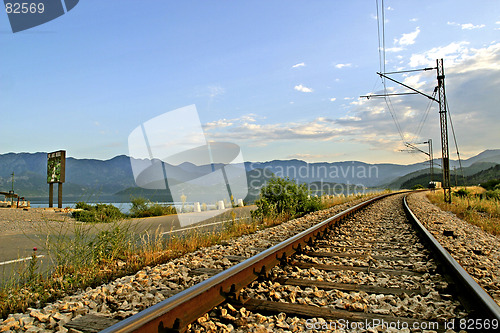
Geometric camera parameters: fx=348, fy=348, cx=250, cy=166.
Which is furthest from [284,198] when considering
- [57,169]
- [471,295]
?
[57,169]

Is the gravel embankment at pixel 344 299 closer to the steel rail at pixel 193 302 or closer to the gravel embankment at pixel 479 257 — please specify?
the steel rail at pixel 193 302

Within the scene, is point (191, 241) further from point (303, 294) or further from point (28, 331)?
point (28, 331)

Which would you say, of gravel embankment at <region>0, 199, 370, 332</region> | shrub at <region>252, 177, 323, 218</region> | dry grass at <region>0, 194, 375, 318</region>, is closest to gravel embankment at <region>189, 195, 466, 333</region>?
gravel embankment at <region>0, 199, 370, 332</region>

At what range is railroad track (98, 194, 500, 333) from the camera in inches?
117

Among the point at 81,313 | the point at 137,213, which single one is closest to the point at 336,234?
the point at 81,313

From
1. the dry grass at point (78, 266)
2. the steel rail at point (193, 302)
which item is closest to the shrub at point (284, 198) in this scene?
the dry grass at point (78, 266)

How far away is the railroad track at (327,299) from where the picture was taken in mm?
2984

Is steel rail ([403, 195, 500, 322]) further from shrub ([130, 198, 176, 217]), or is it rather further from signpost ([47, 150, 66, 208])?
signpost ([47, 150, 66, 208])

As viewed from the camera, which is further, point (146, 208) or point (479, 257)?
point (146, 208)

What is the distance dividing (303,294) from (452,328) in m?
1.42

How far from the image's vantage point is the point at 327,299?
3.71m

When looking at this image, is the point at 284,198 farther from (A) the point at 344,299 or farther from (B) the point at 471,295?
(B) the point at 471,295

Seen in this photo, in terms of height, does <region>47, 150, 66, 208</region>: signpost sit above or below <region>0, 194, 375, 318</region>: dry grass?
above

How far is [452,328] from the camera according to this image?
2971mm
